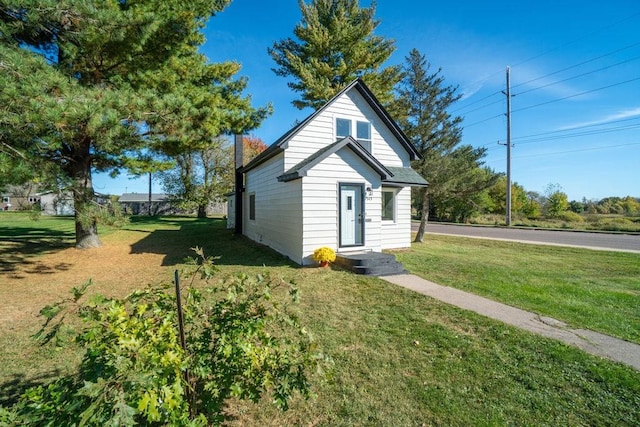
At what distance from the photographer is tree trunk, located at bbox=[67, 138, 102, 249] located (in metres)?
7.13

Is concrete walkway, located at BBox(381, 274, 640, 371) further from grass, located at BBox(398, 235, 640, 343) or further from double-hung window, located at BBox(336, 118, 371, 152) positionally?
double-hung window, located at BBox(336, 118, 371, 152)

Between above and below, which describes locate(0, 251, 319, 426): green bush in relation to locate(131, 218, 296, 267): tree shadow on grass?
above

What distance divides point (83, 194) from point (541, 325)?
1012 cm

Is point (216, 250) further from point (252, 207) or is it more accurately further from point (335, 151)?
point (335, 151)

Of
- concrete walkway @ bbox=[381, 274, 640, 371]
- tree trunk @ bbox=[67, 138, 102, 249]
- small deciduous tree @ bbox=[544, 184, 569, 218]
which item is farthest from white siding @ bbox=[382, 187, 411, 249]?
small deciduous tree @ bbox=[544, 184, 569, 218]

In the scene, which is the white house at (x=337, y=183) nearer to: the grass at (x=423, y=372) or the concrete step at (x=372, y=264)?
the concrete step at (x=372, y=264)

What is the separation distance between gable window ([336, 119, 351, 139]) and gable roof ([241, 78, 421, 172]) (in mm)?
825

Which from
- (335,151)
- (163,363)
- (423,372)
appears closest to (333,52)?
(335,151)

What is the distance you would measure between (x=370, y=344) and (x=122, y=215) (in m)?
7.10

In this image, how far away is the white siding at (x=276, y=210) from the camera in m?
9.03

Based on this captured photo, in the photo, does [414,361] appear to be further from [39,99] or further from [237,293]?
[39,99]

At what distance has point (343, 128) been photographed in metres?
11.1

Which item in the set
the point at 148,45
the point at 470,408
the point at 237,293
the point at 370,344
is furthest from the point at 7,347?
the point at 148,45

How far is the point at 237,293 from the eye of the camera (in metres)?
2.20
